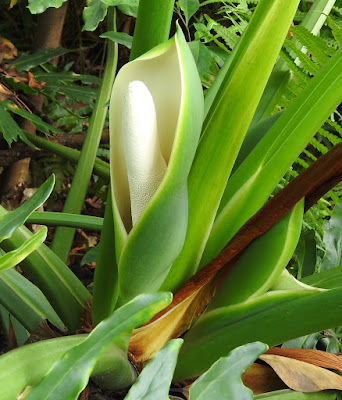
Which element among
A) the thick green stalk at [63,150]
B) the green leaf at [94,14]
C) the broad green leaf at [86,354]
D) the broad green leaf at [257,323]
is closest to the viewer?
the broad green leaf at [86,354]

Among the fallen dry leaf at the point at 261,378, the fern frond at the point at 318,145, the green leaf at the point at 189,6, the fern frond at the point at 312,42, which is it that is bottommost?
the fallen dry leaf at the point at 261,378

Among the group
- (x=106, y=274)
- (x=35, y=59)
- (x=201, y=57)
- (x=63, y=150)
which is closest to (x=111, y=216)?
(x=106, y=274)

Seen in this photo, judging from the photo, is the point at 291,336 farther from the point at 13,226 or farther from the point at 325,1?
the point at 325,1

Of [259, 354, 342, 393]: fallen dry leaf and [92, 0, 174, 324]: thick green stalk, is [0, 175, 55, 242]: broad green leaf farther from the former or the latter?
[259, 354, 342, 393]: fallen dry leaf

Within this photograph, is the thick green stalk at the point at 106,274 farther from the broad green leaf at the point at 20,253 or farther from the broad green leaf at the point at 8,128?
the broad green leaf at the point at 8,128

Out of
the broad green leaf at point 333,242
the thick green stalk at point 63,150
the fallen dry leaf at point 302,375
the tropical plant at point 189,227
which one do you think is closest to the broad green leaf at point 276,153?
the tropical plant at point 189,227

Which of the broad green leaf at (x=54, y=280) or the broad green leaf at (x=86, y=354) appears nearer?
the broad green leaf at (x=86, y=354)

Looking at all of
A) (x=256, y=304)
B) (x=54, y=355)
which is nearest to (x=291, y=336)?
(x=256, y=304)
